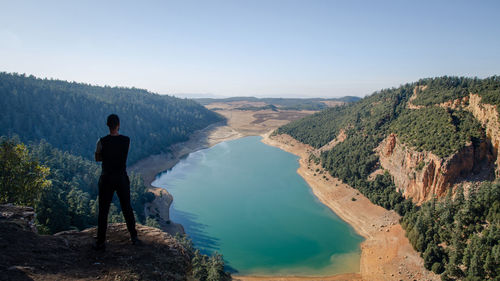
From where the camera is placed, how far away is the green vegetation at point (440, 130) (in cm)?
3500

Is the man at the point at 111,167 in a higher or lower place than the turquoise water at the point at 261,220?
higher

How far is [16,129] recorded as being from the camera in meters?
57.4

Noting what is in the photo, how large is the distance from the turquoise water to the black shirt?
26792mm

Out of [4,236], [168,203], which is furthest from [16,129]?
[4,236]

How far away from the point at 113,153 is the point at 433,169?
39338 mm

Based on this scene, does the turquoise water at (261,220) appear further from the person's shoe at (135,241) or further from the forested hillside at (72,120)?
the person's shoe at (135,241)

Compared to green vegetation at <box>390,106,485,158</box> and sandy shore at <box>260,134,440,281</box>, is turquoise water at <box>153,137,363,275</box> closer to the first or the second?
sandy shore at <box>260,134,440,281</box>

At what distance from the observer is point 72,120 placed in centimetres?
7000

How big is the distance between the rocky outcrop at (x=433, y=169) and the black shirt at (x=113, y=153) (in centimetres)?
3806

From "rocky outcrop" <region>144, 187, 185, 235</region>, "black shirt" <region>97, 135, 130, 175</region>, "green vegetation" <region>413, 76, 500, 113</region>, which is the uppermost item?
"green vegetation" <region>413, 76, 500, 113</region>

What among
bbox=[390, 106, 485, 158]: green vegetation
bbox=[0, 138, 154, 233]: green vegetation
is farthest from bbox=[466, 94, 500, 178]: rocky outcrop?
bbox=[0, 138, 154, 233]: green vegetation

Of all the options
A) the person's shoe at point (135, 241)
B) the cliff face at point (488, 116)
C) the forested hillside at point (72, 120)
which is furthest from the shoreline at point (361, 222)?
the person's shoe at point (135, 241)

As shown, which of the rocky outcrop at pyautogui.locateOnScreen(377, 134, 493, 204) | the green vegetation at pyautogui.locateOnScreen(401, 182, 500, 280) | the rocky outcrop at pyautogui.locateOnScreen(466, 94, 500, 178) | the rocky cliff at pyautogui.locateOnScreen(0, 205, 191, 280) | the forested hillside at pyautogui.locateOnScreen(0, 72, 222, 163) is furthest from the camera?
the forested hillside at pyautogui.locateOnScreen(0, 72, 222, 163)

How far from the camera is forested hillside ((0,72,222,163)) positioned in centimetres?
5992
